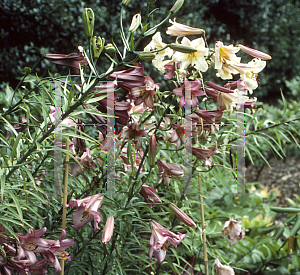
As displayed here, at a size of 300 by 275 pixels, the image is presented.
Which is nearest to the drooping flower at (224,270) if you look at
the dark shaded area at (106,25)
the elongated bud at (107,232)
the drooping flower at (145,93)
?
the elongated bud at (107,232)

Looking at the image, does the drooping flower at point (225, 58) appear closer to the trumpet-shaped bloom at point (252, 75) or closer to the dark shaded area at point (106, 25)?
the trumpet-shaped bloom at point (252, 75)

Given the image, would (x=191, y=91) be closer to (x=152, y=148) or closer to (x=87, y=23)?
(x=152, y=148)

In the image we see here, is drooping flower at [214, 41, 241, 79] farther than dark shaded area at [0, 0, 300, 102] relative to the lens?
No

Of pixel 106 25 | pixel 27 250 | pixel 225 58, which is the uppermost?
pixel 225 58

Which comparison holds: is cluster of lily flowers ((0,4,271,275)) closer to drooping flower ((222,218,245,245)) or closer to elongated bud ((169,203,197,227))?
elongated bud ((169,203,197,227))

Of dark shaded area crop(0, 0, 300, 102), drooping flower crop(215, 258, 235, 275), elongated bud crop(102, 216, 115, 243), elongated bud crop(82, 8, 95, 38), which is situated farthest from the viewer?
dark shaded area crop(0, 0, 300, 102)

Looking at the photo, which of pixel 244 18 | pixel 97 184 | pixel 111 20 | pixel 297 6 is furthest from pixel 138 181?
pixel 297 6

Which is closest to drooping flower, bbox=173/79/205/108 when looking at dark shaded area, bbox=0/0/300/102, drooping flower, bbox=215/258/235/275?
drooping flower, bbox=215/258/235/275

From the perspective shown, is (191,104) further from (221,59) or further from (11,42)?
(11,42)

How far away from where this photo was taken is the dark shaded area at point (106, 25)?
2.75 m

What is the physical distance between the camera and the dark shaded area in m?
2.75

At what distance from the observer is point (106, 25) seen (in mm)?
2877

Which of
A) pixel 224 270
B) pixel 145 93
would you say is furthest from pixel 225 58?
pixel 224 270

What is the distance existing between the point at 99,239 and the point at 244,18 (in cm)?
403
